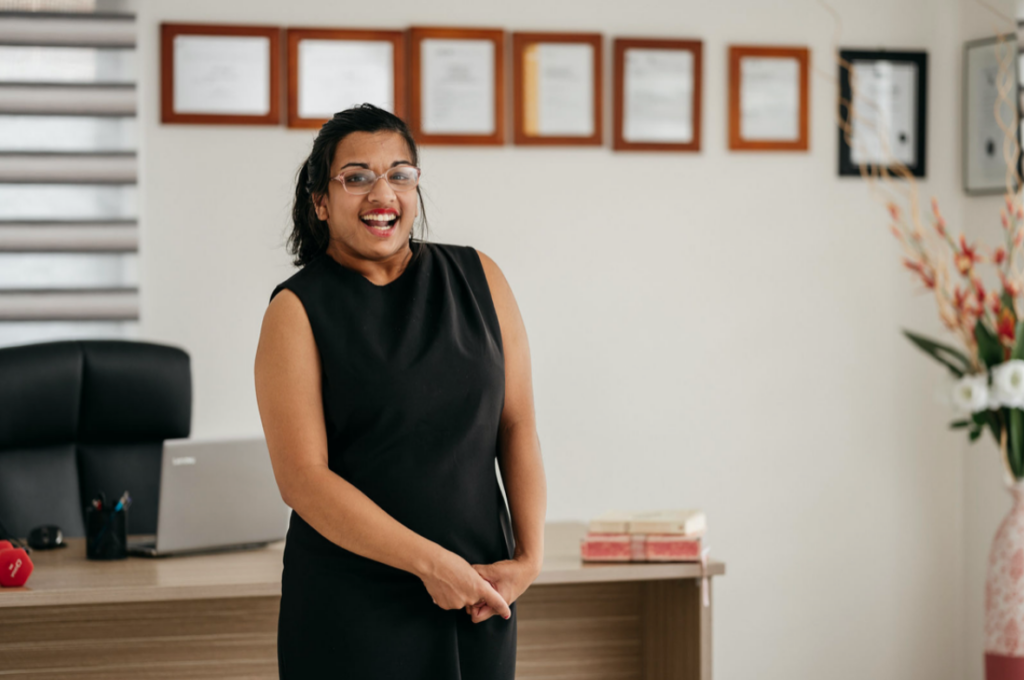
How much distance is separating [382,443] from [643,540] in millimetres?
971

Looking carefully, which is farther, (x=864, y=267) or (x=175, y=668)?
(x=864, y=267)

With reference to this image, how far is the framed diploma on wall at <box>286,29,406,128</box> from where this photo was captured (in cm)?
301

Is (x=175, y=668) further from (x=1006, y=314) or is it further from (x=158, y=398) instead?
(x=1006, y=314)

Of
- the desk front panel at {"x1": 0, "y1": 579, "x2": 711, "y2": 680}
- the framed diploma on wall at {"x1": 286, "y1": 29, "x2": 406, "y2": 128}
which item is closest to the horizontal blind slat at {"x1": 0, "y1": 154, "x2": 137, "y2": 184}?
the framed diploma on wall at {"x1": 286, "y1": 29, "x2": 406, "y2": 128}

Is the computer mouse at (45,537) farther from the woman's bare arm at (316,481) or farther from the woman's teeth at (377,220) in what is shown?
the woman's teeth at (377,220)

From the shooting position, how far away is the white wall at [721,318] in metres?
3.02

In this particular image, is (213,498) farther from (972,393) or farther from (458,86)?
(972,393)

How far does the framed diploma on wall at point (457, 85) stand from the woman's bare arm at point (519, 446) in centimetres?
177

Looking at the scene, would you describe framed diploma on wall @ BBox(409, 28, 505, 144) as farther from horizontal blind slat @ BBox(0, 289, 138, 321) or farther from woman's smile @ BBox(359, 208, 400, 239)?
woman's smile @ BBox(359, 208, 400, 239)

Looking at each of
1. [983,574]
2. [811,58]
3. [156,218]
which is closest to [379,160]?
[156,218]

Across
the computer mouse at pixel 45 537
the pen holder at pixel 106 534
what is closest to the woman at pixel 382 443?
the pen holder at pixel 106 534

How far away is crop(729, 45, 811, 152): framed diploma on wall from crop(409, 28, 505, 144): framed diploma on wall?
2.41 feet

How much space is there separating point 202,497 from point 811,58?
2.29 meters

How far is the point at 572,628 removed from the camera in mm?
2273
